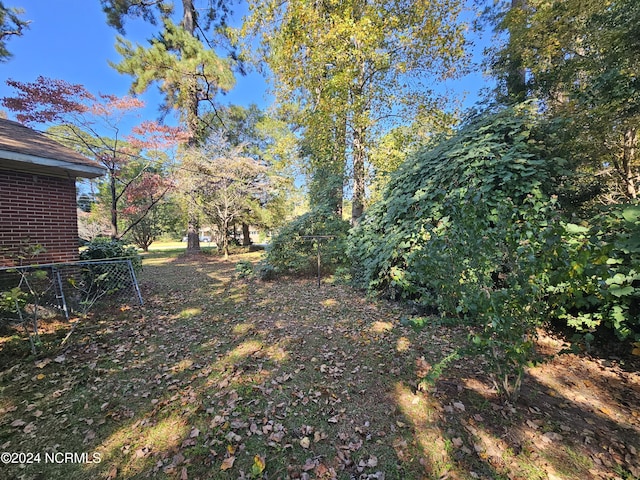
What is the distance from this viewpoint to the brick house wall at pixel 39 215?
14.3 ft

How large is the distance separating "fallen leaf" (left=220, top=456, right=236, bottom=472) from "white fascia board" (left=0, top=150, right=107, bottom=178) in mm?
5355

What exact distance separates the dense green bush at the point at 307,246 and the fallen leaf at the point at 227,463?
5869 mm

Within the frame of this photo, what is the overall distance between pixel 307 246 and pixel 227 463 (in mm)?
6299

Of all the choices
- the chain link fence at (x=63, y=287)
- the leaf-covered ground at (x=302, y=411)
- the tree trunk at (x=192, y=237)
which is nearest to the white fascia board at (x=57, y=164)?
the chain link fence at (x=63, y=287)

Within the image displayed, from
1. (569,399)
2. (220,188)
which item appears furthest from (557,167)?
(220,188)

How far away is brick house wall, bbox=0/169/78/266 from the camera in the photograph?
171 inches

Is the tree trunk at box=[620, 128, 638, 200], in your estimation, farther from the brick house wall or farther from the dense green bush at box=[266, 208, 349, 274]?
the brick house wall

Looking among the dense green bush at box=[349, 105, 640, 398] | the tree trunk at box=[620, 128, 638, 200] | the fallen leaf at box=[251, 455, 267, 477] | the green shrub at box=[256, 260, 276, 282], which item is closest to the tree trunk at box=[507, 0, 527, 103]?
the tree trunk at box=[620, 128, 638, 200]

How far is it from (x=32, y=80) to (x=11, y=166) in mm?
6260

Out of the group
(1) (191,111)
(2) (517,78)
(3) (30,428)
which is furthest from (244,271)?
(1) (191,111)

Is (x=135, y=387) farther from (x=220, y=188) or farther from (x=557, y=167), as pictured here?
(x=220, y=188)

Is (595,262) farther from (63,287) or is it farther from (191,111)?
(191,111)

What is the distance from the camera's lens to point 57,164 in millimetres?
4438

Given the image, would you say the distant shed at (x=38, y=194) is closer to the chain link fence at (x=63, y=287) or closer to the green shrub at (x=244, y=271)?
the chain link fence at (x=63, y=287)
